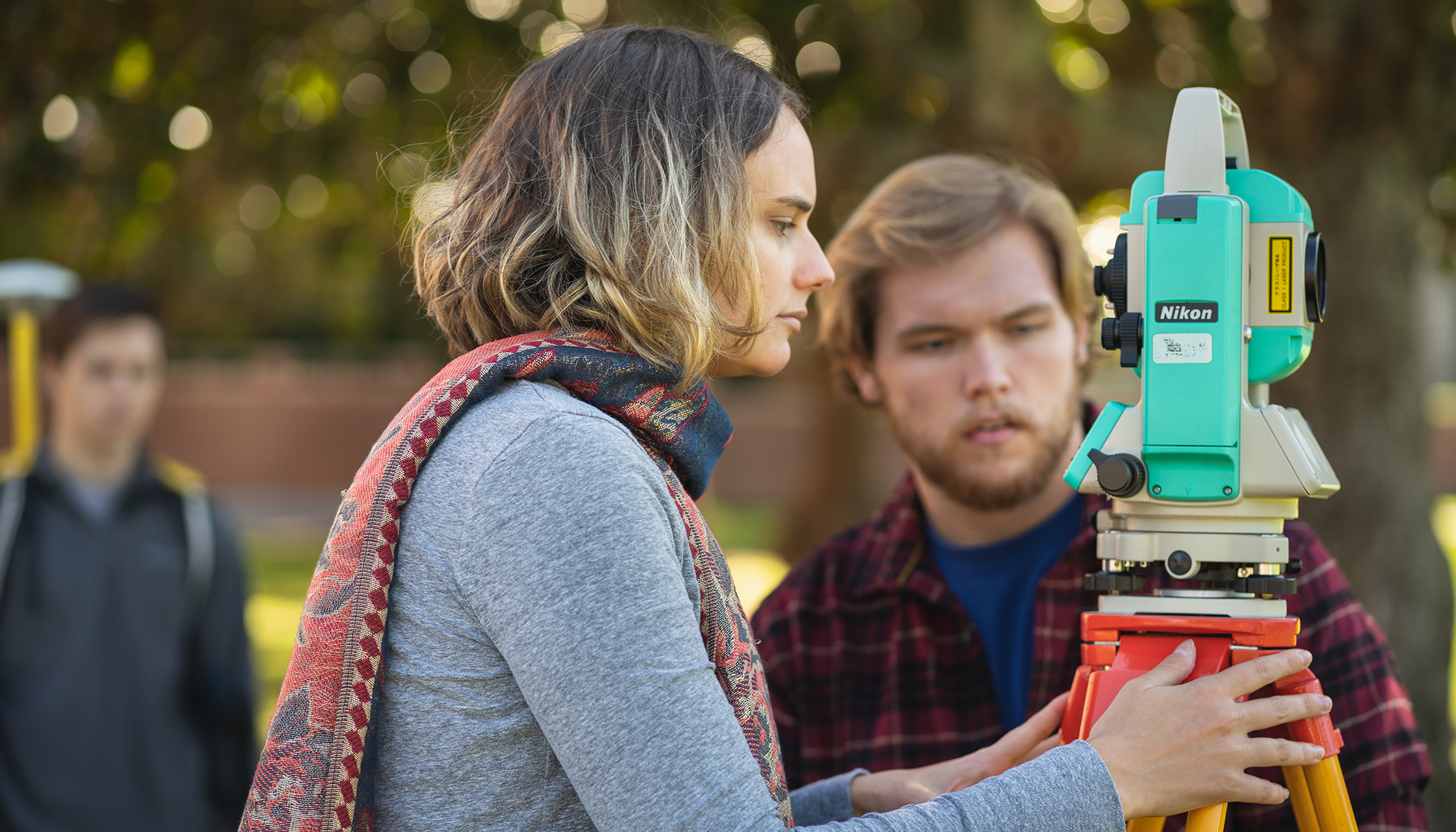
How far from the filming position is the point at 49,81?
5672mm

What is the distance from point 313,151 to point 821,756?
544 cm

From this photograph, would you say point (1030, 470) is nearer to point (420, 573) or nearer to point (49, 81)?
point (420, 573)

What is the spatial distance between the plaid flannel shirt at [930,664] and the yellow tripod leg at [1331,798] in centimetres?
52

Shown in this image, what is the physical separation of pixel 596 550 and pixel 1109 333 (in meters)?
0.70

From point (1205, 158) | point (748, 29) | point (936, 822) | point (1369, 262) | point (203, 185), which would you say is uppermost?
point (748, 29)

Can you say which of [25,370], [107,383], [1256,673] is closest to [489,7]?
[25,370]

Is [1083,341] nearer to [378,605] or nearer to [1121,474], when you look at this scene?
[1121,474]

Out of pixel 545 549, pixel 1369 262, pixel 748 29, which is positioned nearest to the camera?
pixel 545 549

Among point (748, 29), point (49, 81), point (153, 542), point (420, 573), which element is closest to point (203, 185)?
point (49, 81)

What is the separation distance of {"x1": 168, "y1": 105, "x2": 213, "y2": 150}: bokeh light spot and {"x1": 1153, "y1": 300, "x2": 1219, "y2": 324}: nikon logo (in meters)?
5.88

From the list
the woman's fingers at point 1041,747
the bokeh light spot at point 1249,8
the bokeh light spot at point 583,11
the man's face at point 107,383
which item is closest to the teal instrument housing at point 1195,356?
the woman's fingers at point 1041,747

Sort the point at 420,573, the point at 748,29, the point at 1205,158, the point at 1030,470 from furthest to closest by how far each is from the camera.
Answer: the point at 748,29 < the point at 1030,470 < the point at 1205,158 < the point at 420,573

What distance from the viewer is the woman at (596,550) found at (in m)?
1.27

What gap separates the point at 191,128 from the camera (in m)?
6.47
